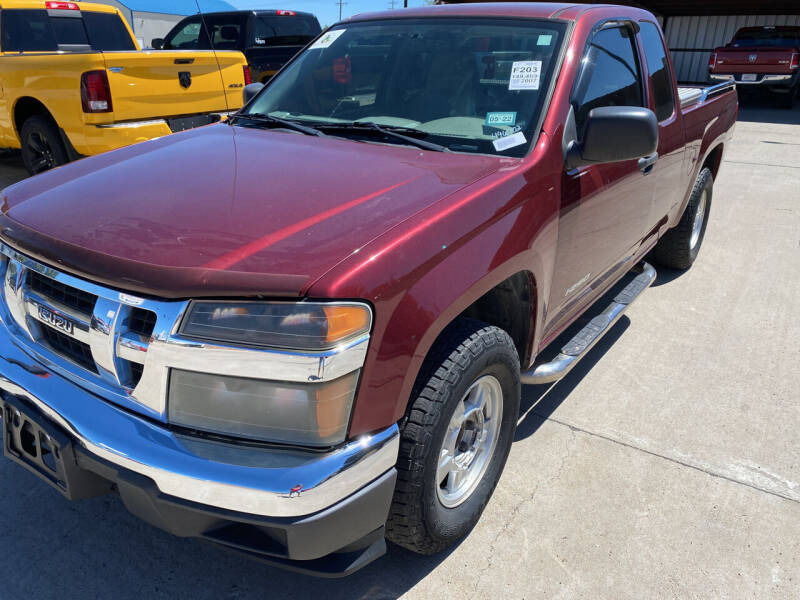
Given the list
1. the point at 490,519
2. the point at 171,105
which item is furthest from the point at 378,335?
the point at 171,105

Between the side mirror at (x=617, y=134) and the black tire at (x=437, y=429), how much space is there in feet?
2.75

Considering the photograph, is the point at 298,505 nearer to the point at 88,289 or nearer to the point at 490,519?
the point at 88,289

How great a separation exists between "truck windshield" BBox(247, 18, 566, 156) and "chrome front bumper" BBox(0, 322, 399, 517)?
135 cm

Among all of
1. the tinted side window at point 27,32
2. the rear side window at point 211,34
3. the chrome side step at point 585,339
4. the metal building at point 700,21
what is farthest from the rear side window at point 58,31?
the metal building at point 700,21

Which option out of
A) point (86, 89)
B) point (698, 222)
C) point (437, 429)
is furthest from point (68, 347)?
point (698, 222)

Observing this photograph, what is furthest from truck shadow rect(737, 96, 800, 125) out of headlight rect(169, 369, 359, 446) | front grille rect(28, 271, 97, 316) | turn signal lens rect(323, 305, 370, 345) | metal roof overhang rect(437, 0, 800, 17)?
front grille rect(28, 271, 97, 316)

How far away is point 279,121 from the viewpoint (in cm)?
303

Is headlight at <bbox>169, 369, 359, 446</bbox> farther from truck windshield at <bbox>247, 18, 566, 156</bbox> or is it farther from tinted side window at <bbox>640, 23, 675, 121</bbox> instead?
tinted side window at <bbox>640, 23, 675, 121</bbox>

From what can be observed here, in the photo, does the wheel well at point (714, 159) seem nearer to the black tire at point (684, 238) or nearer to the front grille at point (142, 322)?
the black tire at point (684, 238)

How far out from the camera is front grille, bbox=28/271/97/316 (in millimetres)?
1863

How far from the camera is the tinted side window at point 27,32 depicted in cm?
681

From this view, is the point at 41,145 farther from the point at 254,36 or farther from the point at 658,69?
the point at 658,69

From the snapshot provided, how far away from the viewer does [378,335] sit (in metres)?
1.72

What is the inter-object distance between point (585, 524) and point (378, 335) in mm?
1326
